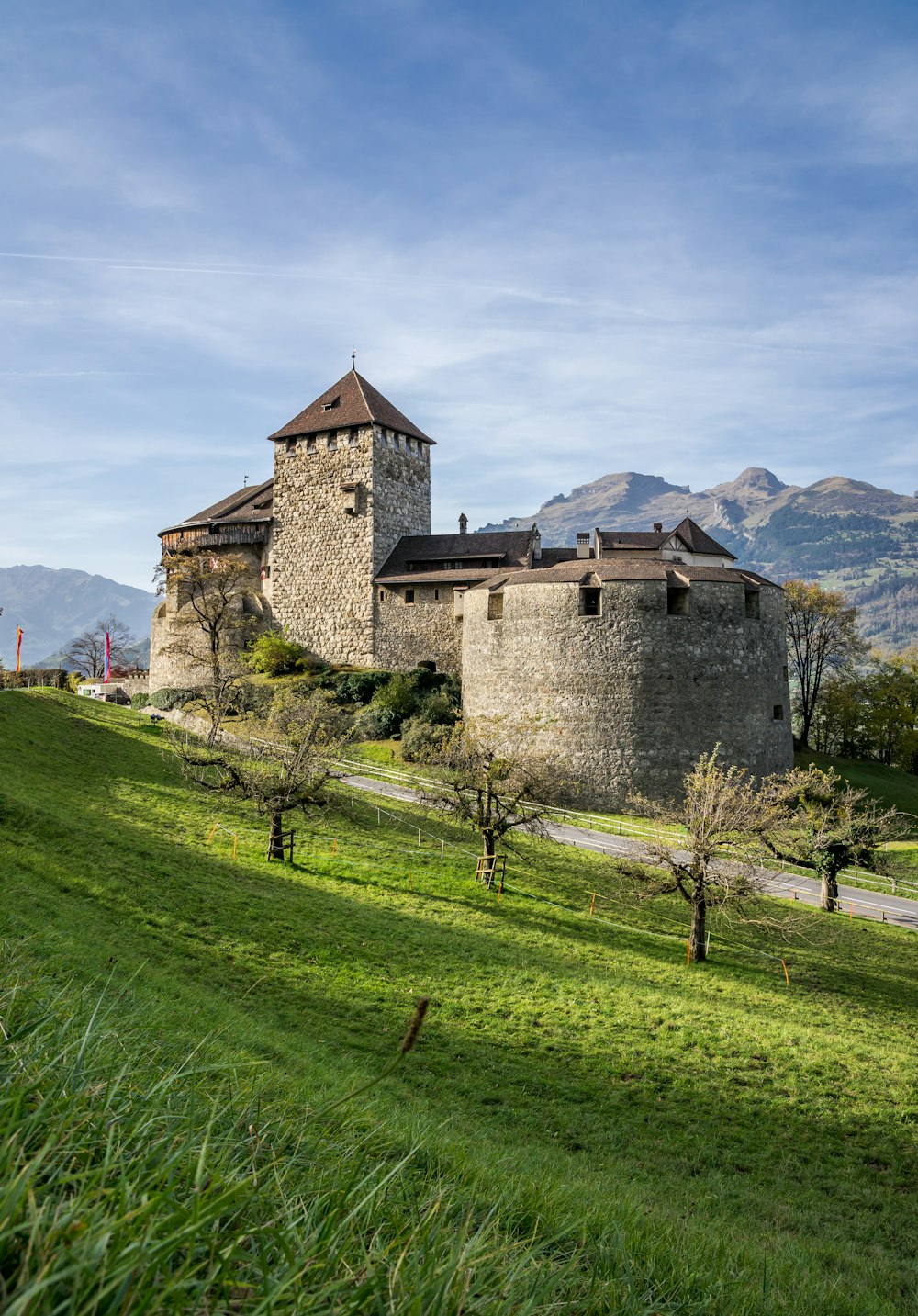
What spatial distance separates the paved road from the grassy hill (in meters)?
1.67

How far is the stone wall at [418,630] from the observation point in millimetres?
41000

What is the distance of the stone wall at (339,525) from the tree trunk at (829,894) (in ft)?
78.2

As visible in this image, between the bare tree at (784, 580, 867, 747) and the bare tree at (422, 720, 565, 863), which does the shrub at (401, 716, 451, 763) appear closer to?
the bare tree at (422, 720, 565, 863)

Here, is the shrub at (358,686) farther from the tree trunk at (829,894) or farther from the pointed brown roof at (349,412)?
the tree trunk at (829,894)

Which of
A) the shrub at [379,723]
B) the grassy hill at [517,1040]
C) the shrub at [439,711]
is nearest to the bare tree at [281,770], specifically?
the grassy hill at [517,1040]

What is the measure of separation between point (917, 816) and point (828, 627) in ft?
60.1

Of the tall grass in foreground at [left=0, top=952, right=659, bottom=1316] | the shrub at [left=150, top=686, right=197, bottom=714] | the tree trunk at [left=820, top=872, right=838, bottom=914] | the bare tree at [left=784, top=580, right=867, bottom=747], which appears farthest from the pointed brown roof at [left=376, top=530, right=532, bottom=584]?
the tall grass in foreground at [left=0, top=952, right=659, bottom=1316]

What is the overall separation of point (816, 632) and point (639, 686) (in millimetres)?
23197

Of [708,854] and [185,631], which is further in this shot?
[185,631]

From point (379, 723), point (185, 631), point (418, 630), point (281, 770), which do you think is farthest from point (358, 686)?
point (281, 770)

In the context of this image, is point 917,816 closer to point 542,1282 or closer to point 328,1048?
point 328,1048

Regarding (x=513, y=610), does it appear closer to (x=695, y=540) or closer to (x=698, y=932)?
(x=695, y=540)

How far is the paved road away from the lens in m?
23.5

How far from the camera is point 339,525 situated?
43.3 m
